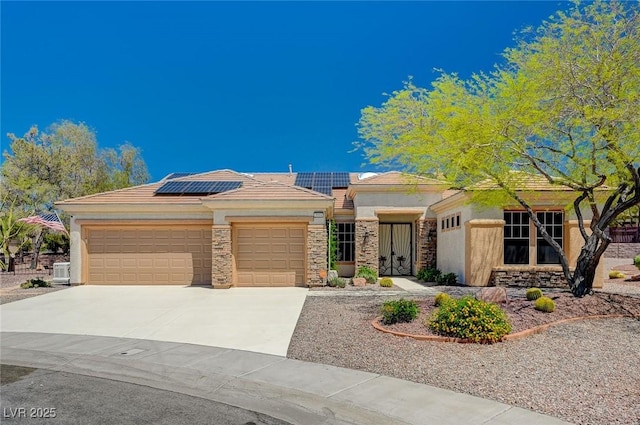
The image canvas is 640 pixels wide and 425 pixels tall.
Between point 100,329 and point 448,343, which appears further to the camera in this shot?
point 100,329

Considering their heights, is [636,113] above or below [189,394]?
above

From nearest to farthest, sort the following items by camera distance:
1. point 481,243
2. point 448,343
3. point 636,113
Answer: point 448,343
point 636,113
point 481,243

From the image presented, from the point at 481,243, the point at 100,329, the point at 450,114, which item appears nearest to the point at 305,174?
the point at 481,243

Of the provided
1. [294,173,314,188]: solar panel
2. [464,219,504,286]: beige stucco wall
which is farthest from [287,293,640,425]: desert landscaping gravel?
→ [294,173,314,188]: solar panel

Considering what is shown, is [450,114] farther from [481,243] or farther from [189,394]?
[189,394]

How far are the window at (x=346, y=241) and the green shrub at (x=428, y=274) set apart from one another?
321cm

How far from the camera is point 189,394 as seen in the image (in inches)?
228

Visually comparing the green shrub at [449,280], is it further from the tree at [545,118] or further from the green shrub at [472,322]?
the green shrub at [472,322]

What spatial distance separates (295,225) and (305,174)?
32.1 feet

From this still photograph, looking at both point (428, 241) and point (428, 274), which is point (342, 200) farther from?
point (428, 274)

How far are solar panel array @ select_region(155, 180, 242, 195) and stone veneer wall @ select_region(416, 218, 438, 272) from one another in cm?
842

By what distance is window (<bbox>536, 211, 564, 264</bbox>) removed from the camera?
51.6 feet

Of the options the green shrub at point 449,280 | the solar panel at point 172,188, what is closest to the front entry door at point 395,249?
the green shrub at point 449,280

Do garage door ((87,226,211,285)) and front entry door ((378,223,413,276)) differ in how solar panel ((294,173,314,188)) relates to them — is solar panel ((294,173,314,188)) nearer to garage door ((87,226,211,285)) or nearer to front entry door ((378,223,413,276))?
front entry door ((378,223,413,276))
